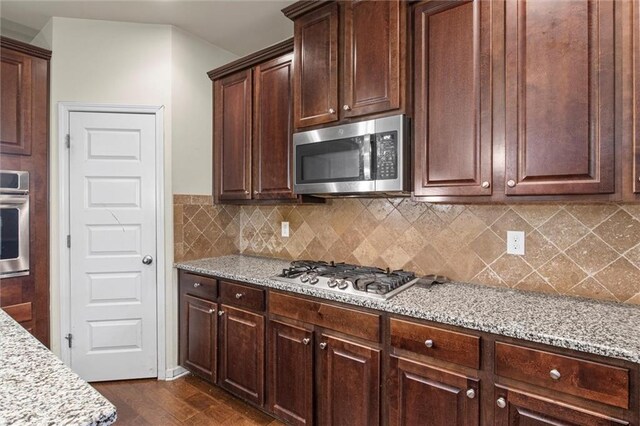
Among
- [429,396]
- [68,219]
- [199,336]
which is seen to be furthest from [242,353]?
[68,219]

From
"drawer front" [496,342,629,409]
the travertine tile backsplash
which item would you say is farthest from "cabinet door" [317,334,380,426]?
the travertine tile backsplash

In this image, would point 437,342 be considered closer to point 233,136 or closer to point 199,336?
point 199,336

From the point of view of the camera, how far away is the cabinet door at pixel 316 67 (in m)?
2.07

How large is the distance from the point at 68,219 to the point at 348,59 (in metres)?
2.34

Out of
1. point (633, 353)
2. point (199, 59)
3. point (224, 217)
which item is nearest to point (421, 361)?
point (633, 353)

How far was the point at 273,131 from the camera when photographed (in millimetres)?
2516

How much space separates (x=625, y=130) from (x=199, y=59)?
294cm

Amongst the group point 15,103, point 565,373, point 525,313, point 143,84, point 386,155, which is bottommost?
point 565,373

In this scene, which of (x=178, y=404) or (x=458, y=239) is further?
(x=178, y=404)

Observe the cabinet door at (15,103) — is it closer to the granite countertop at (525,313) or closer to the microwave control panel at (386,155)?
the granite countertop at (525,313)

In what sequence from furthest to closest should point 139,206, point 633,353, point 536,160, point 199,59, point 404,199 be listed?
point 199,59 → point 139,206 → point 404,199 → point 536,160 → point 633,353

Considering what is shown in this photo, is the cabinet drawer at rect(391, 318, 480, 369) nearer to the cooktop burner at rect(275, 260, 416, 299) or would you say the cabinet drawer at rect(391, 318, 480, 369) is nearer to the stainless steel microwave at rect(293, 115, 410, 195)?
the cooktop burner at rect(275, 260, 416, 299)

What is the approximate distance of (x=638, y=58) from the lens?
1260 mm

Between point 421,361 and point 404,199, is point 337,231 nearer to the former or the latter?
point 404,199
